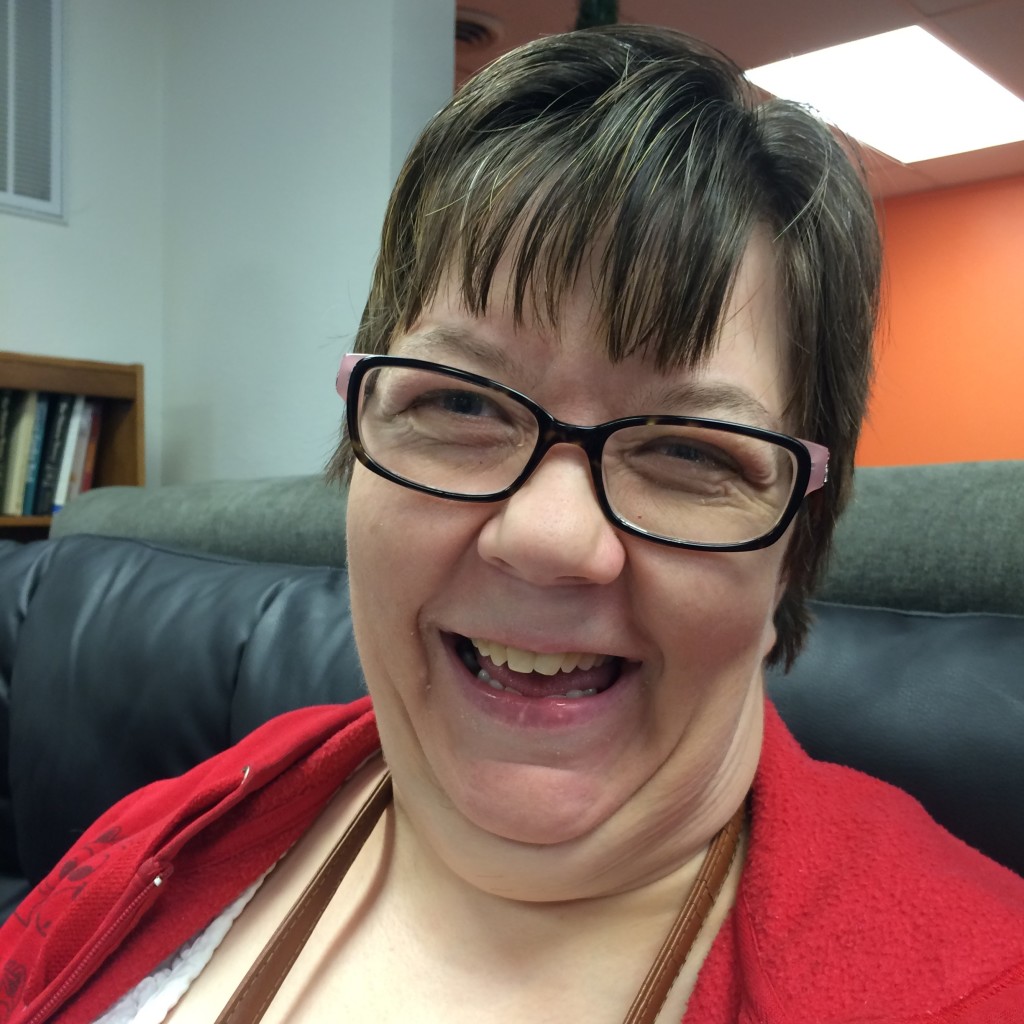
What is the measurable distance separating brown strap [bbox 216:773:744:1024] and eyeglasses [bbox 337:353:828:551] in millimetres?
268

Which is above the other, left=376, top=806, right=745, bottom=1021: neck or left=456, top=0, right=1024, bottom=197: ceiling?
left=456, top=0, right=1024, bottom=197: ceiling

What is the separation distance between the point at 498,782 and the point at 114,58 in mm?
2829

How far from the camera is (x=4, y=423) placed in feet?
7.73

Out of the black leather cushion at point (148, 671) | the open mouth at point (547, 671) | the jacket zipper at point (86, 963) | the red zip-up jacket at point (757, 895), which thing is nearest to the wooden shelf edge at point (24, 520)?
the black leather cushion at point (148, 671)

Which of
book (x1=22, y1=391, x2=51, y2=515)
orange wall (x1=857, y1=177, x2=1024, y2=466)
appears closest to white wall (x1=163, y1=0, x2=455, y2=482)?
book (x1=22, y1=391, x2=51, y2=515)

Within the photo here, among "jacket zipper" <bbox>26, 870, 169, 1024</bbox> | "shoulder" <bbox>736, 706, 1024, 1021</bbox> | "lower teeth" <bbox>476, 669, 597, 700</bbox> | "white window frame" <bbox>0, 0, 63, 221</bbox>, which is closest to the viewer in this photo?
"shoulder" <bbox>736, 706, 1024, 1021</bbox>

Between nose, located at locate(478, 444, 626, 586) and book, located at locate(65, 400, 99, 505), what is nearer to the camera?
nose, located at locate(478, 444, 626, 586)

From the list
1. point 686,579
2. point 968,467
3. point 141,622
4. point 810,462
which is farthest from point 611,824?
point 141,622

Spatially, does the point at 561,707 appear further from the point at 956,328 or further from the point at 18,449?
the point at 956,328

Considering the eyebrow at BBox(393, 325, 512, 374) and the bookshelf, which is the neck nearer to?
the eyebrow at BBox(393, 325, 512, 374)

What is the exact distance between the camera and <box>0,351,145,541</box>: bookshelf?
2.30 metres

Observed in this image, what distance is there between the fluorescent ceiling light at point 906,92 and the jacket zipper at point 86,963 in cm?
295

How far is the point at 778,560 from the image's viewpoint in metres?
0.68

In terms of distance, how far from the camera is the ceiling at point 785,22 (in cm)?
288
